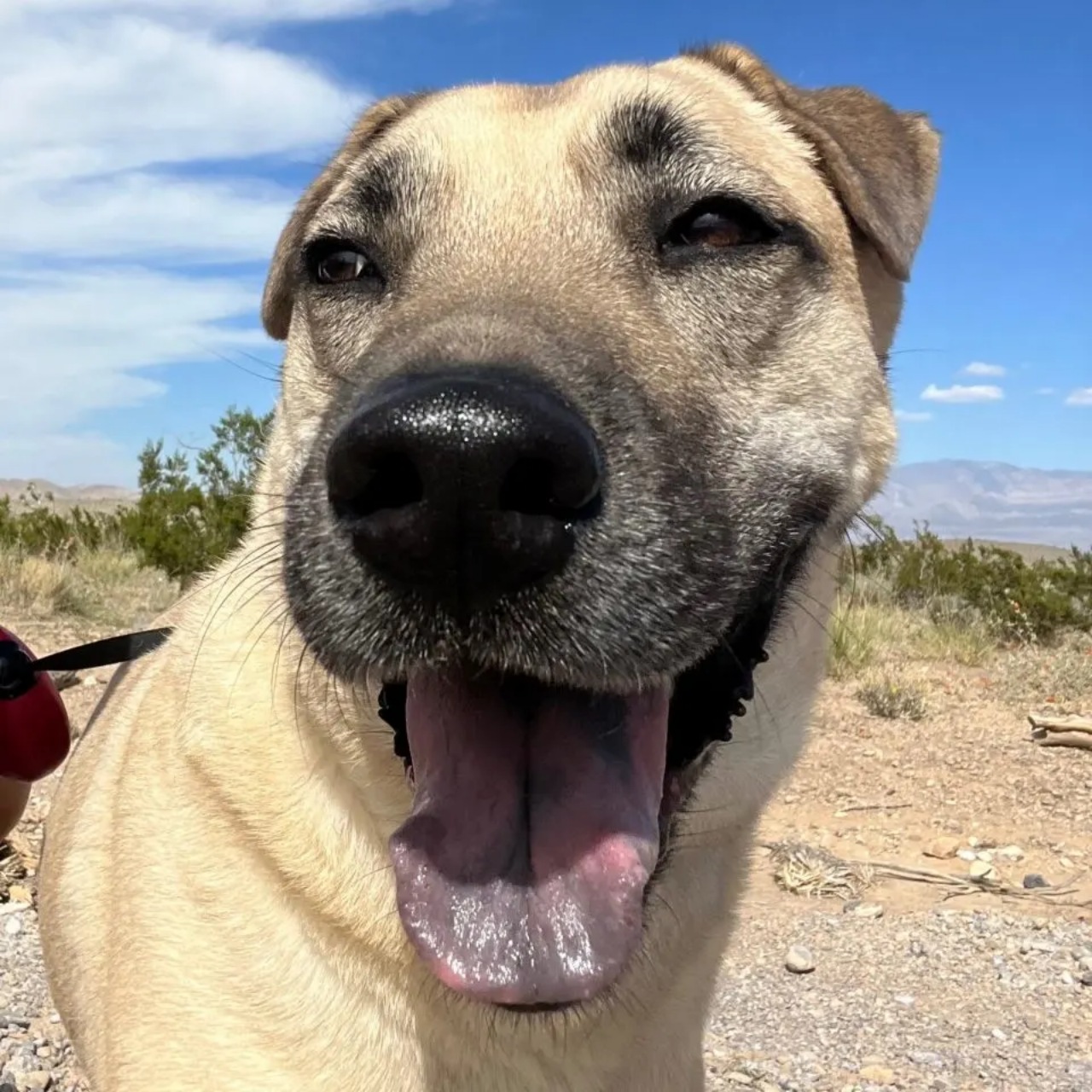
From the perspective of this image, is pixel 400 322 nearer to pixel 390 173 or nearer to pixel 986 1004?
pixel 390 173

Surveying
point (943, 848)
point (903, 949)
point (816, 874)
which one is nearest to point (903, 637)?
point (943, 848)

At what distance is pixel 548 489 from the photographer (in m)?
1.77

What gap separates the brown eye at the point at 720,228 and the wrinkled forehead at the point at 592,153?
1.5 inches

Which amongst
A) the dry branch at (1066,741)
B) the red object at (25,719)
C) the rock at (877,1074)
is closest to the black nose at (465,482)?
the red object at (25,719)

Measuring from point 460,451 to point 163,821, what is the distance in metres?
1.42

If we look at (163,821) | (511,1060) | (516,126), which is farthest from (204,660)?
(516,126)

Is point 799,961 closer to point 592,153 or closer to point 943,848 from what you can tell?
point 943,848

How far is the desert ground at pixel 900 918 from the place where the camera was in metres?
3.91

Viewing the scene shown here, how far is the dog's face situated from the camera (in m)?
1.82

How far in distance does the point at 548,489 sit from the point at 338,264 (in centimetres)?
143

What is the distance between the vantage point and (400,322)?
7.64 ft

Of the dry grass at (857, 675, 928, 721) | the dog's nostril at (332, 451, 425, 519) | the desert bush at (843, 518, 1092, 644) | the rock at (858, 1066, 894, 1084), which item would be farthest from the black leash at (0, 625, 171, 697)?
the desert bush at (843, 518, 1092, 644)

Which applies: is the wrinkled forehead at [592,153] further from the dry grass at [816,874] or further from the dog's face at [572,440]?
the dry grass at [816,874]

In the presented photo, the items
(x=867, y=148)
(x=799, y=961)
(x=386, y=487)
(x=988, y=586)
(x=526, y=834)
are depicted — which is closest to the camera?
(x=386, y=487)
